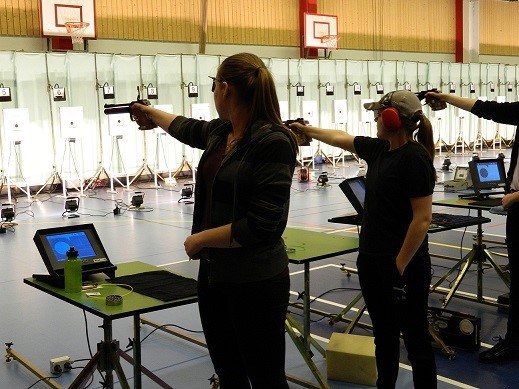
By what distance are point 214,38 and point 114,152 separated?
15.4ft

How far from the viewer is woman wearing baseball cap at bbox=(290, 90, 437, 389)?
10.5 ft

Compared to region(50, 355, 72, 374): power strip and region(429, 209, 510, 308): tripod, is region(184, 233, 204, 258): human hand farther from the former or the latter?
region(429, 209, 510, 308): tripod

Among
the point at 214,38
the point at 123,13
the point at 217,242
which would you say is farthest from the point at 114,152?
the point at 217,242

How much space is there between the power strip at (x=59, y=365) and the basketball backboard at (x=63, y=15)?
11.6 metres

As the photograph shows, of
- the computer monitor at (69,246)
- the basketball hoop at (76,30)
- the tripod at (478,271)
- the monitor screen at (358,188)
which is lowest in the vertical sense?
the tripod at (478,271)

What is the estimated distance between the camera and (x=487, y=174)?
6832 millimetres

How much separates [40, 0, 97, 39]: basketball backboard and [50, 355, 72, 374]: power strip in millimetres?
11622

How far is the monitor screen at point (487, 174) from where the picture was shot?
262 inches

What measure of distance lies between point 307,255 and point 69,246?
1420 millimetres

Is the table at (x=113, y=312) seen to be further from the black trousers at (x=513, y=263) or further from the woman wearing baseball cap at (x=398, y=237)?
the black trousers at (x=513, y=263)

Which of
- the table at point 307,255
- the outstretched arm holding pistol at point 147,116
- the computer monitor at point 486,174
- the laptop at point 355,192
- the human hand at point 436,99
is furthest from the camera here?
the computer monitor at point 486,174

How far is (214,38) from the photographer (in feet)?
59.3

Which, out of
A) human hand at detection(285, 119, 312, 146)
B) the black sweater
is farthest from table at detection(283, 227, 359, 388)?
the black sweater

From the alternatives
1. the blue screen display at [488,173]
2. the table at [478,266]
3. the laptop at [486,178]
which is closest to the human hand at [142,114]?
the table at [478,266]
